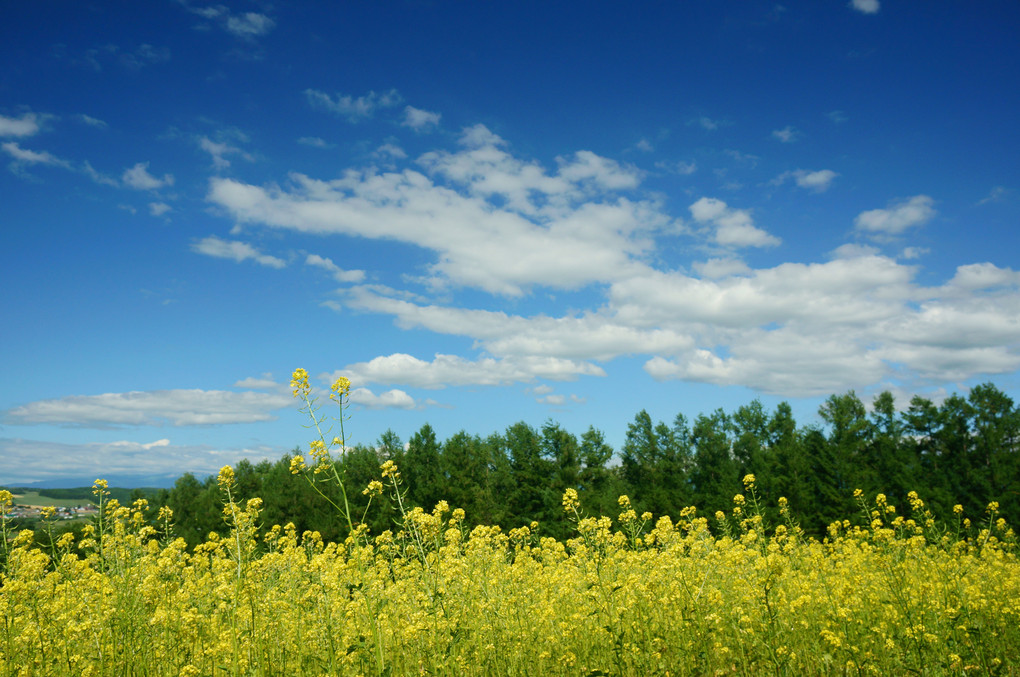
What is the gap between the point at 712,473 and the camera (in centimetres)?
3834

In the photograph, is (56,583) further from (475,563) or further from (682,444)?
(682,444)

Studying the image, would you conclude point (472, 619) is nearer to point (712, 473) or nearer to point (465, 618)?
point (465, 618)

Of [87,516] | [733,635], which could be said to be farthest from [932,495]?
[87,516]

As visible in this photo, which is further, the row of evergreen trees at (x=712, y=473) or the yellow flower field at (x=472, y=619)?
the row of evergreen trees at (x=712, y=473)

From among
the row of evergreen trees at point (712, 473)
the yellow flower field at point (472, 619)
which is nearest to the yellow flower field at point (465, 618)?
the yellow flower field at point (472, 619)

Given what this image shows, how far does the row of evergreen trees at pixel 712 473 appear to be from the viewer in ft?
102

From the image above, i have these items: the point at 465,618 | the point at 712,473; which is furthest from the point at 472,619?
the point at 712,473

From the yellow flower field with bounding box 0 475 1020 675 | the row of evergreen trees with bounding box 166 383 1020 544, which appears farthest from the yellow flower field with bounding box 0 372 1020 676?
the row of evergreen trees with bounding box 166 383 1020 544

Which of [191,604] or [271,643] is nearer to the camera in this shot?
[191,604]

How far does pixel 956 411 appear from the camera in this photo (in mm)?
34250

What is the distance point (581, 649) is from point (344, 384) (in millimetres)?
3824

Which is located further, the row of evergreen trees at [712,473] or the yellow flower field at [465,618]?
the row of evergreen trees at [712,473]

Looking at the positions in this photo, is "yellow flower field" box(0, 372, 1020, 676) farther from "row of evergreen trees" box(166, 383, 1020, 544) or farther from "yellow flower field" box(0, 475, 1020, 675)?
"row of evergreen trees" box(166, 383, 1020, 544)

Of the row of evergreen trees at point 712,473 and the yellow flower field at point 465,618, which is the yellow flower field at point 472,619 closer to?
the yellow flower field at point 465,618
